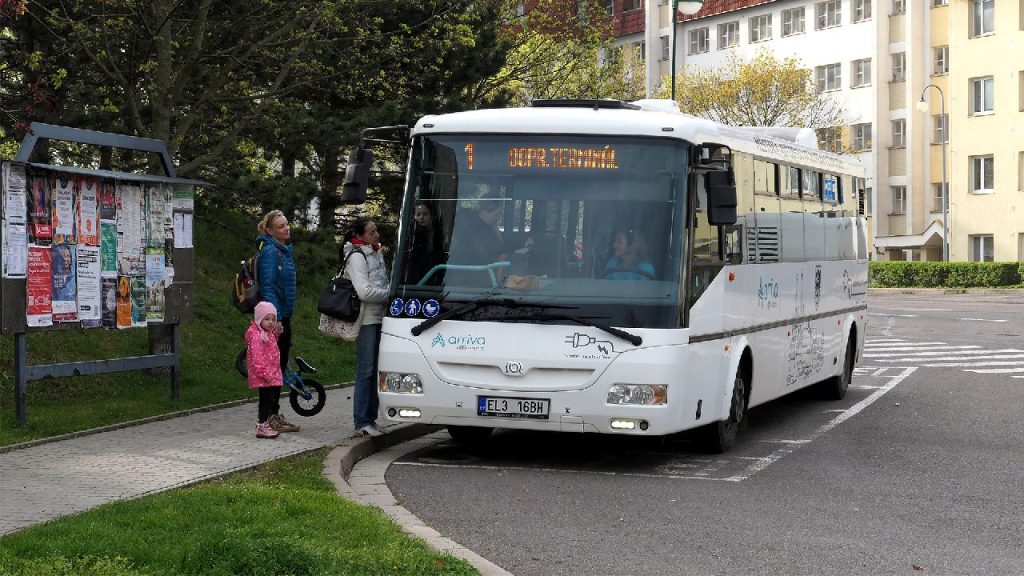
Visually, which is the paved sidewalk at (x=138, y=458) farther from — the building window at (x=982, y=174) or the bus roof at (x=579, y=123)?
the building window at (x=982, y=174)

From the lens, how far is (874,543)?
846cm

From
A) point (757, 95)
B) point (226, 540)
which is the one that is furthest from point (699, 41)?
point (226, 540)

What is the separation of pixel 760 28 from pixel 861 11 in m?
7.35

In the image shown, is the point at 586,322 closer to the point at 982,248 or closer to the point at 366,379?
the point at 366,379

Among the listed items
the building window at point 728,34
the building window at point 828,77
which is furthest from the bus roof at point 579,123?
the building window at point 728,34

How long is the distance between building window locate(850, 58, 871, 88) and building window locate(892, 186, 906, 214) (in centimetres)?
500

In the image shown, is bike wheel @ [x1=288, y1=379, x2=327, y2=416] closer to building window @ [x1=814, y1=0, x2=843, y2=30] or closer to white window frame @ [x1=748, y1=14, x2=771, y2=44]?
building window @ [x1=814, y1=0, x2=843, y2=30]

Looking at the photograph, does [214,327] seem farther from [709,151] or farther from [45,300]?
[709,151]

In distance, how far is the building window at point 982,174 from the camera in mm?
64062

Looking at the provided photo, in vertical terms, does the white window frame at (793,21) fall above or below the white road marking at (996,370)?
above

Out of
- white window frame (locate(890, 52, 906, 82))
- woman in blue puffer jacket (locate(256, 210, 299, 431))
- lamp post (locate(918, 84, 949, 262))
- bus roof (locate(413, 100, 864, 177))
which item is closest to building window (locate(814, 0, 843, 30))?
white window frame (locate(890, 52, 906, 82))

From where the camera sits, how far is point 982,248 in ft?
213

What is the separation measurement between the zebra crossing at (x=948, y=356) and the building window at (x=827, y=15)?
Answer: 155ft

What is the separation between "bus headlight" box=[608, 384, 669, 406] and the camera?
1112cm
